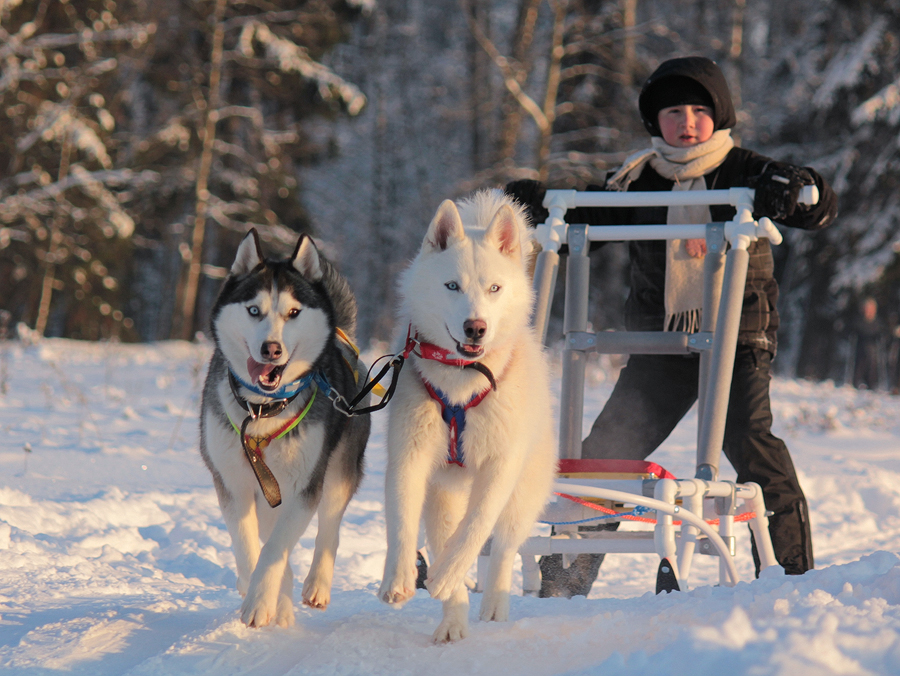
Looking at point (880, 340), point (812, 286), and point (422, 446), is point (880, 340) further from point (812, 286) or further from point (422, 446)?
point (422, 446)

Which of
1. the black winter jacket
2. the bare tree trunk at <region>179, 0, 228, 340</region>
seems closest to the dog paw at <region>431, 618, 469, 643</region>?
the black winter jacket

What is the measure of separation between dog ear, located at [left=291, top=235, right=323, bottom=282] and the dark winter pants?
1649 mm

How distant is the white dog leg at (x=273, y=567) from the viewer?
2459mm

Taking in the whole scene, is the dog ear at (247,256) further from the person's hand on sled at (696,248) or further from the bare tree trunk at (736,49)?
A: the bare tree trunk at (736,49)

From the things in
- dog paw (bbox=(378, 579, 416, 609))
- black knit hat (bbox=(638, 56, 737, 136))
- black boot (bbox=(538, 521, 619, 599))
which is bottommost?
black boot (bbox=(538, 521, 619, 599))

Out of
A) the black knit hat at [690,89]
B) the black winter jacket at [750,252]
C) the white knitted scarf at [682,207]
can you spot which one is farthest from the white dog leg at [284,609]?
the black knit hat at [690,89]

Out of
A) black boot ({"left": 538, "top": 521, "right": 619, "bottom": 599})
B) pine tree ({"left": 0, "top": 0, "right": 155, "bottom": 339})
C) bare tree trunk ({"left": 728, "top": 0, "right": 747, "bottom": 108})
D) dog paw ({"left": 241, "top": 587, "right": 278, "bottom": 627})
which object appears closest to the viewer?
dog paw ({"left": 241, "top": 587, "right": 278, "bottom": 627})

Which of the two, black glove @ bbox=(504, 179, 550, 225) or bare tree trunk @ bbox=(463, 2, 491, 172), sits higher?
bare tree trunk @ bbox=(463, 2, 491, 172)

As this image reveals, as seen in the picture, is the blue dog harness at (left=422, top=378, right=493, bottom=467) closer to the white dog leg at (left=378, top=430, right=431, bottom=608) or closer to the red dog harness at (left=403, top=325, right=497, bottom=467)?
the red dog harness at (left=403, top=325, right=497, bottom=467)

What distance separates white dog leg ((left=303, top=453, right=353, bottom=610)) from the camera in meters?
2.64

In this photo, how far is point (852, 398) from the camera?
36.0 ft

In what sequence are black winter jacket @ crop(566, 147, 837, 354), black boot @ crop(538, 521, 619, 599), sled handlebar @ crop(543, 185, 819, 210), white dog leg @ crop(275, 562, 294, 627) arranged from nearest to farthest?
white dog leg @ crop(275, 562, 294, 627), sled handlebar @ crop(543, 185, 819, 210), black winter jacket @ crop(566, 147, 837, 354), black boot @ crop(538, 521, 619, 599)

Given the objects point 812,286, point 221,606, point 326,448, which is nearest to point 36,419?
point 221,606

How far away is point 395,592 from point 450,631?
0.69ft
